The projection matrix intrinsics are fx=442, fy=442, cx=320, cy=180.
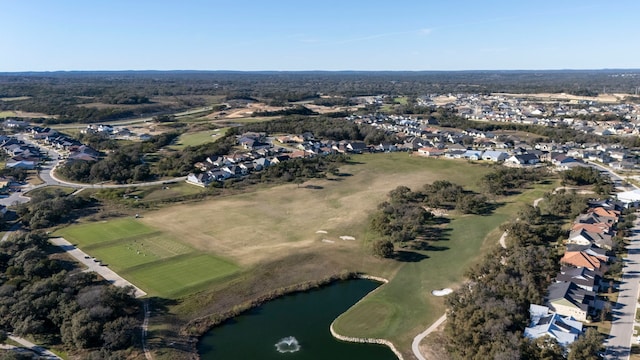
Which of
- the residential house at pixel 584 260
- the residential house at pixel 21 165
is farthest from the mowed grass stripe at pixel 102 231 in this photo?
the residential house at pixel 584 260

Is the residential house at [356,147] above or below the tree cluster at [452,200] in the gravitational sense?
above

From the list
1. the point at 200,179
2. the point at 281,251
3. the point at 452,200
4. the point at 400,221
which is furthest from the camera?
the point at 200,179

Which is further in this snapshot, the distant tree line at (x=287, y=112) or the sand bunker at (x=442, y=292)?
the distant tree line at (x=287, y=112)

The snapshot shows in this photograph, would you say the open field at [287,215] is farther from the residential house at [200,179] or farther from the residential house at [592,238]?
the residential house at [592,238]

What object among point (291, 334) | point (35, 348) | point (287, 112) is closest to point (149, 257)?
point (35, 348)

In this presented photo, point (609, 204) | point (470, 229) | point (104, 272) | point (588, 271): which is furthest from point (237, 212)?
point (609, 204)

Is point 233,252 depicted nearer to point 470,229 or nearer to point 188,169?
point 470,229

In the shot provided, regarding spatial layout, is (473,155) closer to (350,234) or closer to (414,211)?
(414,211)

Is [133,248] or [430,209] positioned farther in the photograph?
[430,209]
